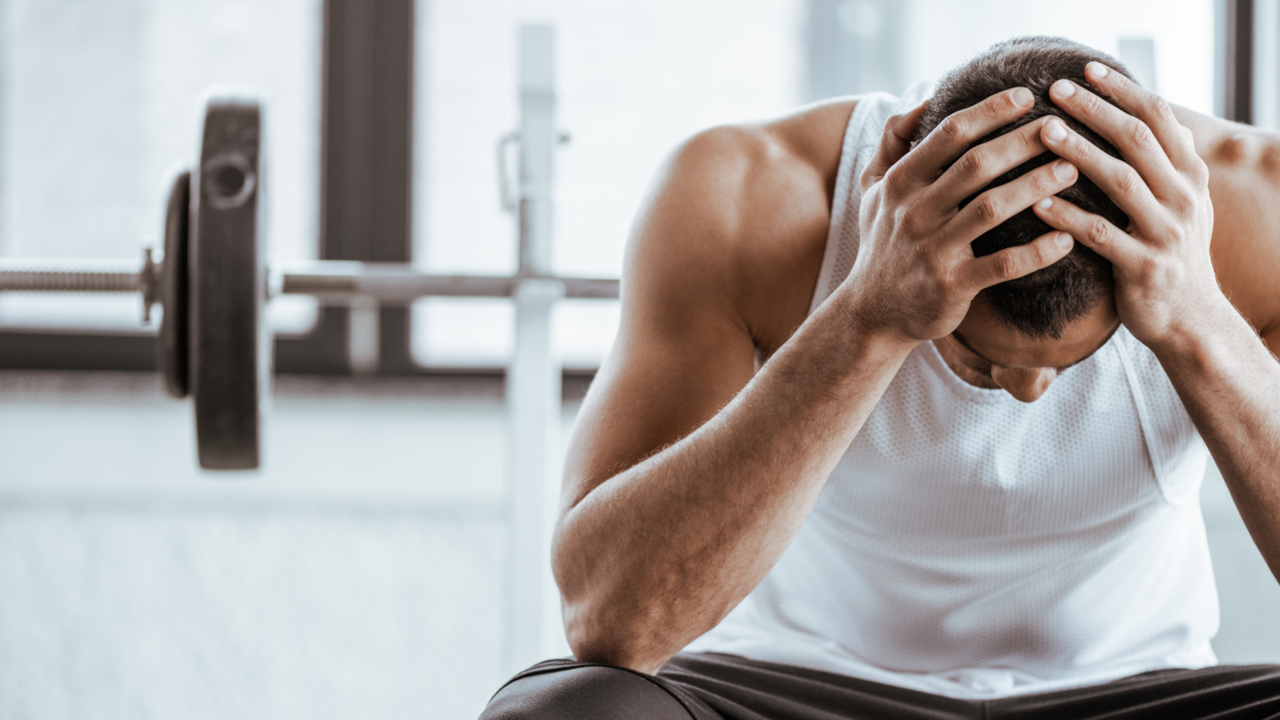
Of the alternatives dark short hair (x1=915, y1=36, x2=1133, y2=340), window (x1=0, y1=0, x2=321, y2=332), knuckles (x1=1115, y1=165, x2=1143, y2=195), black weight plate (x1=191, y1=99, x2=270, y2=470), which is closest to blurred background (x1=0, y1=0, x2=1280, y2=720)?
window (x1=0, y1=0, x2=321, y2=332)


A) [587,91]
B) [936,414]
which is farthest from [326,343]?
[936,414]

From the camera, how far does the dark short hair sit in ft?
1.90

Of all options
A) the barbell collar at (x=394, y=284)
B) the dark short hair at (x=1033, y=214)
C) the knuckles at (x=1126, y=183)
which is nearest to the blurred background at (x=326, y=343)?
the barbell collar at (x=394, y=284)

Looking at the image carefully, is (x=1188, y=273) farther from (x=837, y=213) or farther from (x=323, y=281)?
(x=323, y=281)

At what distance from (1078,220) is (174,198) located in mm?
912

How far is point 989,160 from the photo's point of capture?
56 cm

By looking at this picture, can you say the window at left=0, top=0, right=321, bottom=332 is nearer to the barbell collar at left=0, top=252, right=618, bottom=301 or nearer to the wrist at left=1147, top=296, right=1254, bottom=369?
the barbell collar at left=0, top=252, right=618, bottom=301

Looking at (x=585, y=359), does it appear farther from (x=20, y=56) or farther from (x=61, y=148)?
(x=20, y=56)

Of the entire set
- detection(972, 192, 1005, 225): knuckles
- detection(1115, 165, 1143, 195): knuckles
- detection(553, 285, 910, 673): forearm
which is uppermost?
detection(1115, 165, 1143, 195): knuckles

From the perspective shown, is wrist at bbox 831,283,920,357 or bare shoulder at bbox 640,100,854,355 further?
bare shoulder at bbox 640,100,854,355

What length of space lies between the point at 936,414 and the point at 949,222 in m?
0.25

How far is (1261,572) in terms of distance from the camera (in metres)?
1.74

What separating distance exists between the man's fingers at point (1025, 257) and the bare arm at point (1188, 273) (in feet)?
0.04

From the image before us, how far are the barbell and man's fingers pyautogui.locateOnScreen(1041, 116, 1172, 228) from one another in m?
0.76
